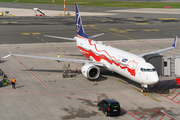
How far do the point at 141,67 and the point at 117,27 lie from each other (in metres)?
67.4

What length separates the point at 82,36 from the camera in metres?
56.0

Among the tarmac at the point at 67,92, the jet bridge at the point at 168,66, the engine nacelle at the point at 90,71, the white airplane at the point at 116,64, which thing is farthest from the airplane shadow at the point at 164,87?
the engine nacelle at the point at 90,71

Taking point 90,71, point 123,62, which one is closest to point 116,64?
point 123,62

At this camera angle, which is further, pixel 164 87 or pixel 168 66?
pixel 164 87

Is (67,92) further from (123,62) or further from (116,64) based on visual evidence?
(123,62)

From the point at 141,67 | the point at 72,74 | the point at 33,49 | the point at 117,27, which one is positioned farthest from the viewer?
the point at 117,27

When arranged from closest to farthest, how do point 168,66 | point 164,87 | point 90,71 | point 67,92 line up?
point 67,92
point 168,66
point 164,87
point 90,71

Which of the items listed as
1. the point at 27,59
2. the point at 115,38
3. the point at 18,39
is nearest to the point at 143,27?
the point at 115,38

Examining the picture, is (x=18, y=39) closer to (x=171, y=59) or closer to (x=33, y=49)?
(x=33, y=49)

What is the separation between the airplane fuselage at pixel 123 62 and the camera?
3581 centimetres

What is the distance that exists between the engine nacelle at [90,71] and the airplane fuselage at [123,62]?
2248mm

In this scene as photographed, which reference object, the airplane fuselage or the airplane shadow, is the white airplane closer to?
the airplane fuselage

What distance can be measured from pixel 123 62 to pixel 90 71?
6561 millimetres

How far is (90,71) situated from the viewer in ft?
143
